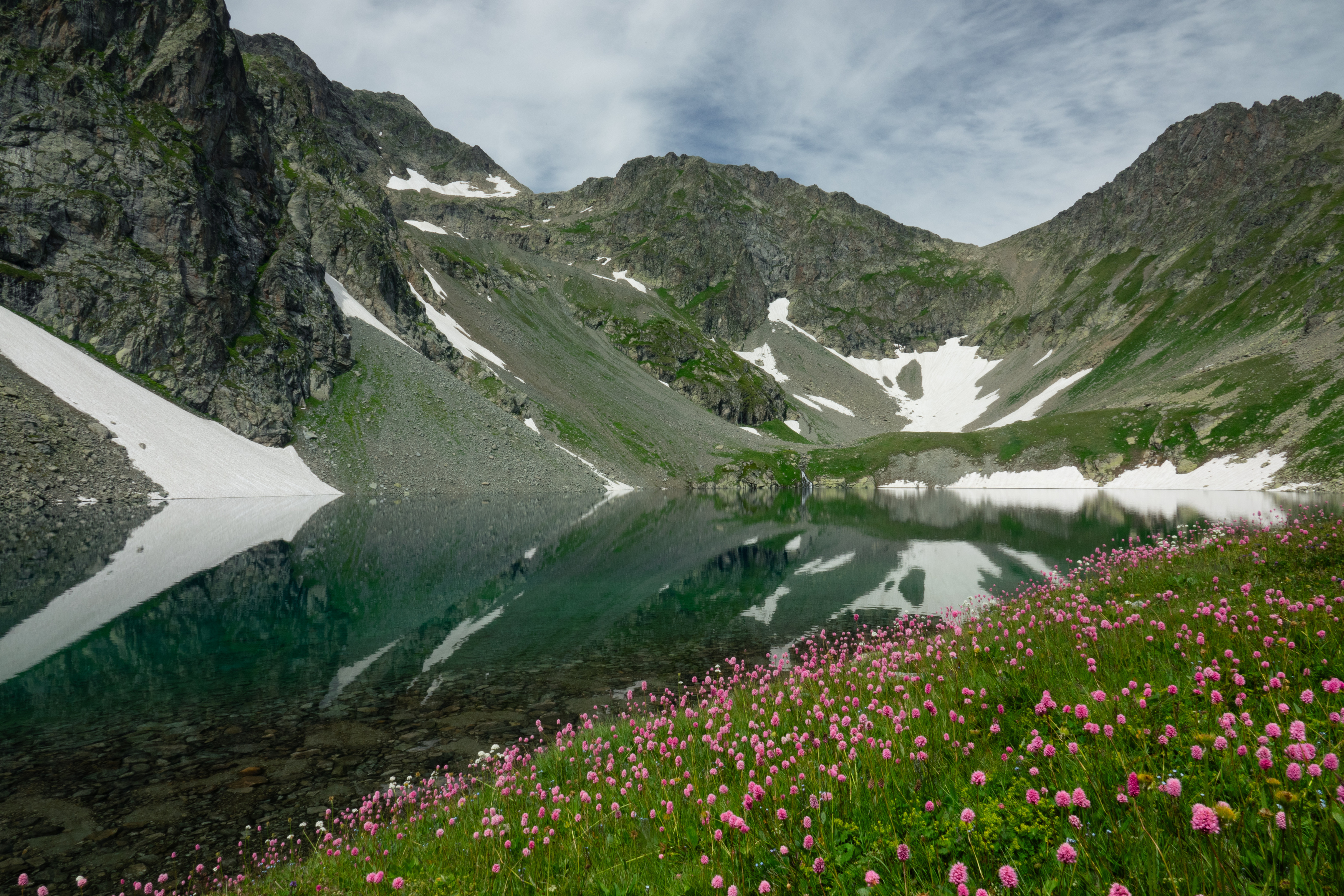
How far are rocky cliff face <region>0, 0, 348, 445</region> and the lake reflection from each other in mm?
45372

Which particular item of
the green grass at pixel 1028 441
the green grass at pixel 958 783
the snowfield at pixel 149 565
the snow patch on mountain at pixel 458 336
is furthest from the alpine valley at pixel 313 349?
the green grass at pixel 958 783

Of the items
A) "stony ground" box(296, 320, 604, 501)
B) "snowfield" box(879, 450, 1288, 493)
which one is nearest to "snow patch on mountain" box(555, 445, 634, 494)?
"stony ground" box(296, 320, 604, 501)

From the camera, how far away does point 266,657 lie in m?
17.7

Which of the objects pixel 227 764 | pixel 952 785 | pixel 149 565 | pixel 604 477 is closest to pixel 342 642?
pixel 227 764

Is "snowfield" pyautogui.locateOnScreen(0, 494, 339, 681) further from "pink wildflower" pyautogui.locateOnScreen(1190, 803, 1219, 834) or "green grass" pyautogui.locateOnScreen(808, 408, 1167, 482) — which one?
"green grass" pyautogui.locateOnScreen(808, 408, 1167, 482)

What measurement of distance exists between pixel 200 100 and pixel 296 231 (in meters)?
23.2

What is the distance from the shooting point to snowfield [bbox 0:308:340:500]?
66.4 m

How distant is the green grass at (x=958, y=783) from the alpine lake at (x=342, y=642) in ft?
7.18

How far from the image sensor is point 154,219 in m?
89.2

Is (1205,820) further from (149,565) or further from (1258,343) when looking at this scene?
(1258,343)

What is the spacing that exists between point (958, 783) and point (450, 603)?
902 inches

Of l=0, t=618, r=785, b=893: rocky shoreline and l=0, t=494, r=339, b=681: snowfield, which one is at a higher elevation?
l=0, t=494, r=339, b=681: snowfield

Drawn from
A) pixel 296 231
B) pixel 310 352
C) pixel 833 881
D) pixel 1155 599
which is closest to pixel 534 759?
pixel 833 881

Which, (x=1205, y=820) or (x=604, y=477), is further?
(x=604, y=477)
